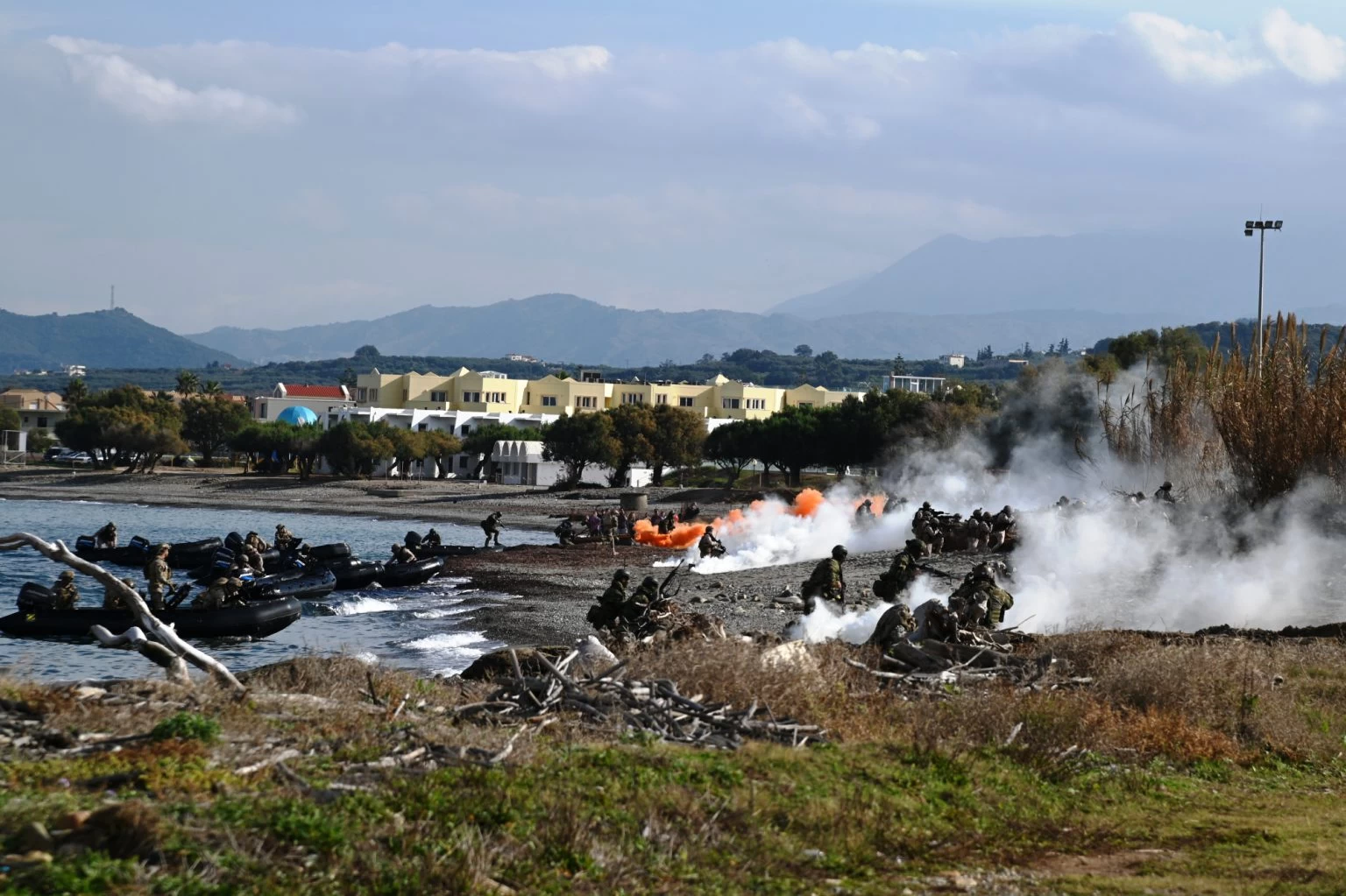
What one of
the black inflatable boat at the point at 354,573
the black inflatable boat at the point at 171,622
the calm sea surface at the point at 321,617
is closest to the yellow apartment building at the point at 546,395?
the calm sea surface at the point at 321,617

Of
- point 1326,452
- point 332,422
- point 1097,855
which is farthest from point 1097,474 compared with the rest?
point 332,422

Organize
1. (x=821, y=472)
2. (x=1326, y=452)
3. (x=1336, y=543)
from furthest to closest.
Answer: (x=821, y=472) → (x=1326, y=452) → (x=1336, y=543)

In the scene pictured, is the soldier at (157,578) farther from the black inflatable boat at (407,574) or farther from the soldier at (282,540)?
the soldier at (282,540)

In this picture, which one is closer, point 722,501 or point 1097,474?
point 1097,474

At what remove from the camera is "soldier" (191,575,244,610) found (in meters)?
31.2

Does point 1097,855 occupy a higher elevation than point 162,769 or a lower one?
lower

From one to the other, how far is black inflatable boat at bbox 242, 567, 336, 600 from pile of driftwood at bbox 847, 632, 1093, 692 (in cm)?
2284

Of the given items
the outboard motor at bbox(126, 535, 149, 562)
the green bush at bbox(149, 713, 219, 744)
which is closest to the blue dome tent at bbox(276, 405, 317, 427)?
the outboard motor at bbox(126, 535, 149, 562)

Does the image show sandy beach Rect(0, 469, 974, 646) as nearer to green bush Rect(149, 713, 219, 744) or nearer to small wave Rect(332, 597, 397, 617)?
small wave Rect(332, 597, 397, 617)

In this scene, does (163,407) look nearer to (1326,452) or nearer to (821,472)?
(821,472)

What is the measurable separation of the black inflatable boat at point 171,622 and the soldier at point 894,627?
16.1 meters

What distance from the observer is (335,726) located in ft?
36.6

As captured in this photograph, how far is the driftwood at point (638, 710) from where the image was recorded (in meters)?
12.2

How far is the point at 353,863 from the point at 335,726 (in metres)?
3.36
